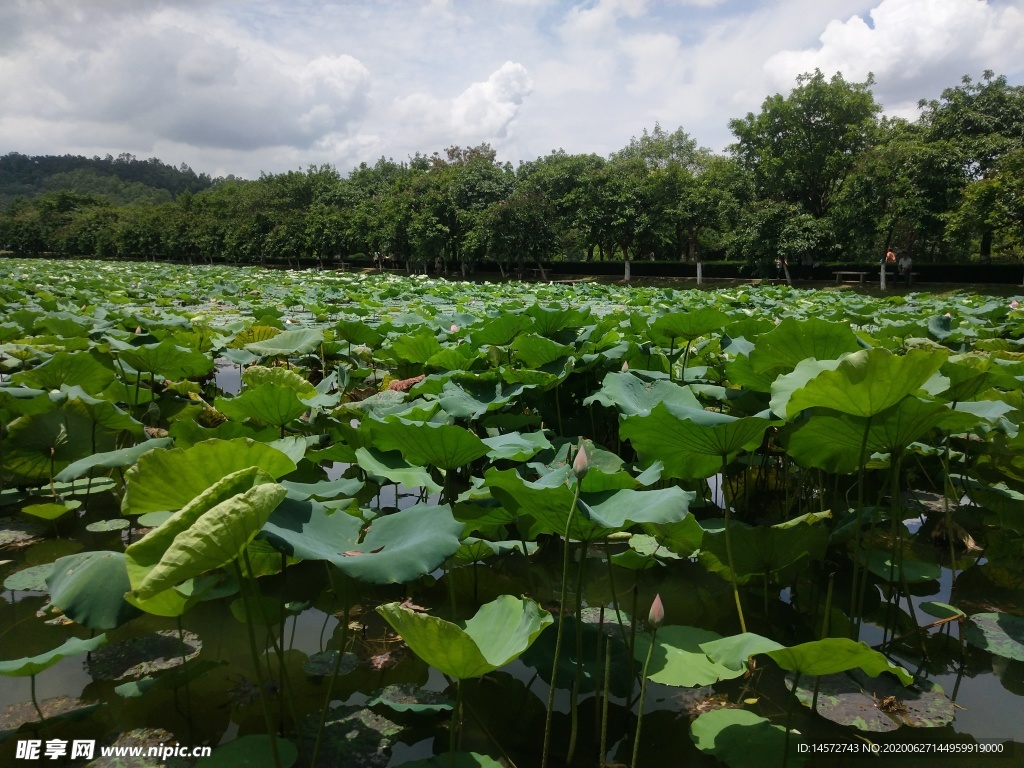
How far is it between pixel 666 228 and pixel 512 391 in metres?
21.7

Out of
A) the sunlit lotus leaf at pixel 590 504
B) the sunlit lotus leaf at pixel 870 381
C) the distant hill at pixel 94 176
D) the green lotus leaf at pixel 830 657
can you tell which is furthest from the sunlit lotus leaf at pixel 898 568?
the distant hill at pixel 94 176

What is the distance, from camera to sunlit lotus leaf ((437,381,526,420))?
2.02m

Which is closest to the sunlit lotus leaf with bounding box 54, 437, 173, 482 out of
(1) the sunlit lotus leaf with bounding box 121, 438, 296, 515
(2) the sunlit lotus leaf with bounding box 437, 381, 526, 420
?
(1) the sunlit lotus leaf with bounding box 121, 438, 296, 515

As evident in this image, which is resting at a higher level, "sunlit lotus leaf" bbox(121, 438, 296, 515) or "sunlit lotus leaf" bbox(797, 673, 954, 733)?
"sunlit lotus leaf" bbox(121, 438, 296, 515)

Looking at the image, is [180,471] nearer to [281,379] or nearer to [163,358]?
[281,379]

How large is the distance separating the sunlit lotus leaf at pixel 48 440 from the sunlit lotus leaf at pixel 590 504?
1.79m

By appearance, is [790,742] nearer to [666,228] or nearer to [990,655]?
[990,655]


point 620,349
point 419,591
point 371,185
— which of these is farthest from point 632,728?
point 371,185

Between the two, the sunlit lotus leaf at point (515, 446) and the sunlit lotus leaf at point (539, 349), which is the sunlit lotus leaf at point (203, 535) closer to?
the sunlit lotus leaf at point (515, 446)

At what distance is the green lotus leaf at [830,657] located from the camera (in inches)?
37.7

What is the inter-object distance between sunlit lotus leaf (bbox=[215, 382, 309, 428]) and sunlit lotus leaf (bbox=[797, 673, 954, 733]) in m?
1.60

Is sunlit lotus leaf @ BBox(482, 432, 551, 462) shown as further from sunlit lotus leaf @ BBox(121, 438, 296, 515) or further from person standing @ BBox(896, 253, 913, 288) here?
person standing @ BBox(896, 253, 913, 288)

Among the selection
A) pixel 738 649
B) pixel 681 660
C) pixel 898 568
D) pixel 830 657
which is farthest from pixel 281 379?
pixel 898 568

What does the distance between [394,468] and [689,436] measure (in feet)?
2.42
